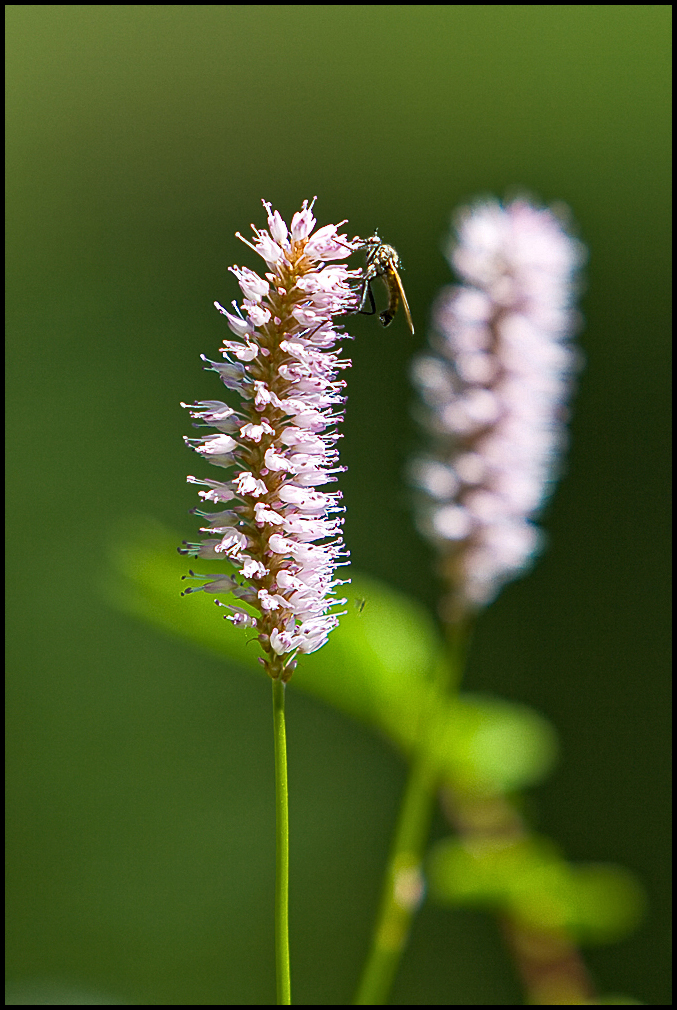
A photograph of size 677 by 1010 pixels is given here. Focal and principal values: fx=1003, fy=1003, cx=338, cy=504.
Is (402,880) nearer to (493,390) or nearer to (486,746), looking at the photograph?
(486,746)

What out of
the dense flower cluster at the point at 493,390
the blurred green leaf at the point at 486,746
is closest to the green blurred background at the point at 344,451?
the blurred green leaf at the point at 486,746

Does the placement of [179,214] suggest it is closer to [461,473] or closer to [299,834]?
[299,834]

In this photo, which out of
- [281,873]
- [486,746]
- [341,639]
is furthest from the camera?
[486,746]

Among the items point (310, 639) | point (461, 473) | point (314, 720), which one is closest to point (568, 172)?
point (314, 720)

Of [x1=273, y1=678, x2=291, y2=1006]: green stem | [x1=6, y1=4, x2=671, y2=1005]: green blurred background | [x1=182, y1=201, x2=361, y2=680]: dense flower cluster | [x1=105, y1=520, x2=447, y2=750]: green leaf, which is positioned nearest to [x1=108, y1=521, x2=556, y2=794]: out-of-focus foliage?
[x1=105, y1=520, x2=447, y2=750]: green leaf

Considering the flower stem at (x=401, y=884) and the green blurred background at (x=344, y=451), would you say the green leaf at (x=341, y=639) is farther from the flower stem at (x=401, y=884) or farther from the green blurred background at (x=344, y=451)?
the green blurred background at (x=344, y=451)

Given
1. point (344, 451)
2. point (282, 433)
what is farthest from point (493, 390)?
point (344, 451)
